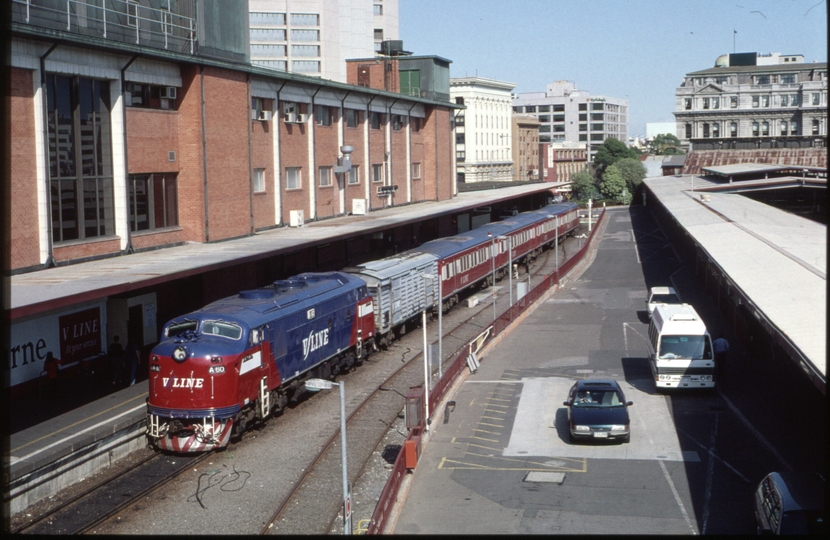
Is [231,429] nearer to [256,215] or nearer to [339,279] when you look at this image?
[339,279]

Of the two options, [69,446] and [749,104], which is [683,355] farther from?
[749,104]

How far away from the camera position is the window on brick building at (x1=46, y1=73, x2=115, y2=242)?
27969 millimetres

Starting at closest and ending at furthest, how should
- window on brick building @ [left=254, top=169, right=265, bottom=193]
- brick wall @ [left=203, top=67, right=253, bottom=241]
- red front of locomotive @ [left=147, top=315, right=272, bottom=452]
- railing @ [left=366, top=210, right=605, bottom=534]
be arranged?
railing @ [left=366, top=210, right=605, bottom=534]
red front of locomotive @ [left=147, top=315, right=272, bottom=452]
brick wall @ [left=203, top=67, right=253, bottom=241]
window on brick building @ [left=254, top=169, right=265, bottom=193]

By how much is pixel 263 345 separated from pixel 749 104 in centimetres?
14085

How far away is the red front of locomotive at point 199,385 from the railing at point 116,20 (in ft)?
38.3

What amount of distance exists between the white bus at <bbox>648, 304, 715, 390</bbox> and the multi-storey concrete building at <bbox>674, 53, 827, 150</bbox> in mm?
113355

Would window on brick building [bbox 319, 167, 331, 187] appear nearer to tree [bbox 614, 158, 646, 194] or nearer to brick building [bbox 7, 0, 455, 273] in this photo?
brick building [bbox 7, 0, 455, 273]

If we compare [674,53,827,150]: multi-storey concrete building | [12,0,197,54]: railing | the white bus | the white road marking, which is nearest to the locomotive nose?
[12,0,197,54]: railing

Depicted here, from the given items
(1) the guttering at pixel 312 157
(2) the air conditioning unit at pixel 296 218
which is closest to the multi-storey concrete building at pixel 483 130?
(1) the guttering at pixel 312 157

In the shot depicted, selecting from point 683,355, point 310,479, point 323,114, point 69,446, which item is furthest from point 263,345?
point 323,114

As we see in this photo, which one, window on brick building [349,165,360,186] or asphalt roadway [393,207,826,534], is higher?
window on brick building [349,165,360,186]

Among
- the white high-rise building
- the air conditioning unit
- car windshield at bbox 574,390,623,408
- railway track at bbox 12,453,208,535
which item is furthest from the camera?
the white high-rise building

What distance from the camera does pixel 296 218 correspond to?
43375 mm

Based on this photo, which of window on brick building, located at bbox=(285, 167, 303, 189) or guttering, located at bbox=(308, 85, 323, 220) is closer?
window on brick building, located at bbox=(285, 167, 303, 189)
